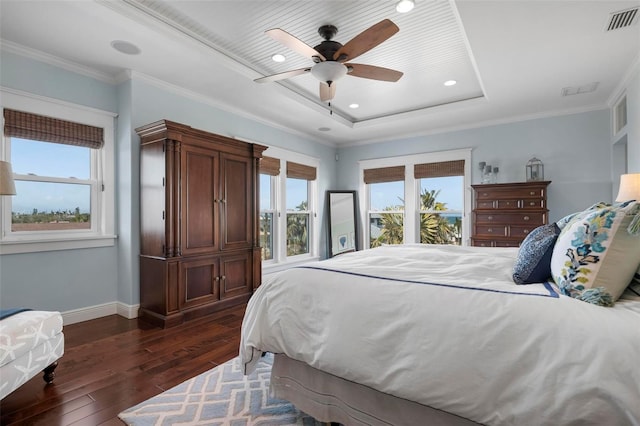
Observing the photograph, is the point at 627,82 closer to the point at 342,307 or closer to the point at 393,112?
the point at 393,112

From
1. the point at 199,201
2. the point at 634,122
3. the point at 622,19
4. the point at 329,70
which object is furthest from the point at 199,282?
the point at 634,122

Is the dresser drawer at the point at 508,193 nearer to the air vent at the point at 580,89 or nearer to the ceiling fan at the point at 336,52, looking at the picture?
the air vent at the point at 580,89

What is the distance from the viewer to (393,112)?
4.81m

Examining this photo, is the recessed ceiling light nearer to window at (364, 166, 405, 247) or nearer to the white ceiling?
the white ceiling

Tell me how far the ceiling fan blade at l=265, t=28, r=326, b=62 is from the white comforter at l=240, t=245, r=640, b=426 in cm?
167

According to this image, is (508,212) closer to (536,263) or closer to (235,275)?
(536,263)

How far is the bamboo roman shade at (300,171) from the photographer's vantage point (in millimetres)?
5348

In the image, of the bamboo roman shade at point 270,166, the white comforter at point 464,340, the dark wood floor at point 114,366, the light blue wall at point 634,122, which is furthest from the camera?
the bamboo roman shade at point 270,166

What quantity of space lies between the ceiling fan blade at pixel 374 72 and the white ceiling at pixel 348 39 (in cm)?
37

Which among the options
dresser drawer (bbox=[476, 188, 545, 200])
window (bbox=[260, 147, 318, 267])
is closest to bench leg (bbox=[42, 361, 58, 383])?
window (bbox=[260, 147, 318, 267])

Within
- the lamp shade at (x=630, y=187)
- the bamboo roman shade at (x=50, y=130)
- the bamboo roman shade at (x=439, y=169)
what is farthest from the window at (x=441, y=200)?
the bamboo roman shade at (x=50, y=130)

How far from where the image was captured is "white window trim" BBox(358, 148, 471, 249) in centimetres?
501

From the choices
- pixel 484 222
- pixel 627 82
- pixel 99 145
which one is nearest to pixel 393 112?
pixel 484 222

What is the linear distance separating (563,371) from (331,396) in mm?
990
